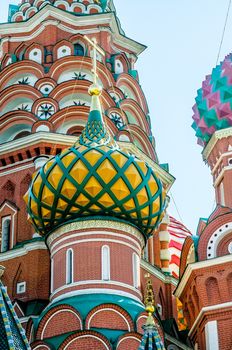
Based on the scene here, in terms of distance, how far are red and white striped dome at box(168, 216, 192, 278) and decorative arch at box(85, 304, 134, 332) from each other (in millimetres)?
6488

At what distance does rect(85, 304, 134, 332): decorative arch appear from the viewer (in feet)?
44.1

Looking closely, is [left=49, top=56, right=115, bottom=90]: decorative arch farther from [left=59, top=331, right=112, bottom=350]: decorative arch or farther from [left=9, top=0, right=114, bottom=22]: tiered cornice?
[left=59, top=331, right=112, bottom=350]: decorative arch

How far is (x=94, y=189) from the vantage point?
1430cm

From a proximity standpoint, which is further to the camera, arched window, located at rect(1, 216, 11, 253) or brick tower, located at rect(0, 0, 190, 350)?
arched window, located at rect(1, 216, 11, 253)

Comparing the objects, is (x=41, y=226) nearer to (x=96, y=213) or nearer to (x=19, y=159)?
(x=96, y=213)

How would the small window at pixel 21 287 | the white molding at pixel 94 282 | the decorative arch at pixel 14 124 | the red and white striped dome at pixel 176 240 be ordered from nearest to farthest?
the white molding at pixel 94 282
the small window at pixel 21 287
the decorative arch at pixel 14 124
the red and white striped dome at pixel 176 240

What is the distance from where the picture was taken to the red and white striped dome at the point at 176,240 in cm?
2080

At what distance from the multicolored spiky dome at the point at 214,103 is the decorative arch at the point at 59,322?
5.13m

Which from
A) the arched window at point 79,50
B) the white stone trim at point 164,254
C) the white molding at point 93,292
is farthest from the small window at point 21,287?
the arched window at point 79,50

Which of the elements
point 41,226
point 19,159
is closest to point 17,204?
point 19,159

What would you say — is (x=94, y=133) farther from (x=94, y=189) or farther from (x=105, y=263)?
(x=105, y=263)

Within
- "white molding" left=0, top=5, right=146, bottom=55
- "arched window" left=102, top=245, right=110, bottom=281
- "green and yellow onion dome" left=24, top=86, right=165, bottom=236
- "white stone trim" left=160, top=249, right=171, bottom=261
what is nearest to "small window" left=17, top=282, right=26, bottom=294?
"green and yellow onion dome" left=24, top=86, right=165, bottom=236

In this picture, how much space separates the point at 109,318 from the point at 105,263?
2.88 feet

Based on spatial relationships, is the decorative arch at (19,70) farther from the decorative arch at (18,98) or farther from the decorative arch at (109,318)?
the decorative arch at (109,318)
